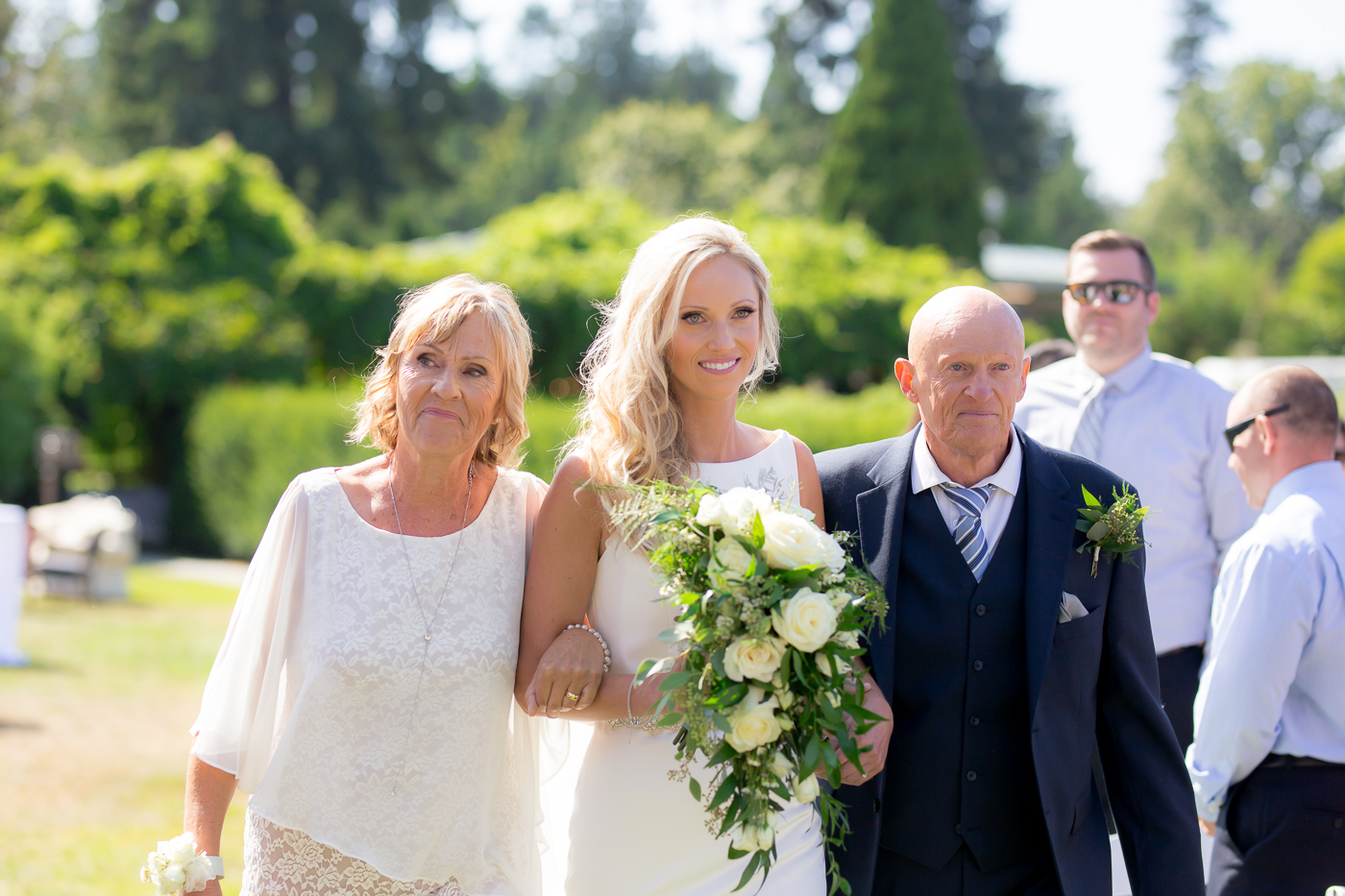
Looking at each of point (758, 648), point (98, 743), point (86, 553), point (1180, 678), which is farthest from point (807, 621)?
point (86, 553)

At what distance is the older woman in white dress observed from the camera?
296cm

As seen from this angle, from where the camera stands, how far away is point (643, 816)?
3.00 meters

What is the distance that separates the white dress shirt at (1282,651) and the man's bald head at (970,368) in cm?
148

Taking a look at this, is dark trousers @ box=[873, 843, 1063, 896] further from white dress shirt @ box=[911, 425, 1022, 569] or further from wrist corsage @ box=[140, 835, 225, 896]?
wrist corsage @ box=[140, 835, 225, 896]

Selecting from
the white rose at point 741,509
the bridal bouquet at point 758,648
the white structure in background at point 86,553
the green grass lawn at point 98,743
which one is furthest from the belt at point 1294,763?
the white structure in background at point 86,553

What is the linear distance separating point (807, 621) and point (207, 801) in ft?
5.48

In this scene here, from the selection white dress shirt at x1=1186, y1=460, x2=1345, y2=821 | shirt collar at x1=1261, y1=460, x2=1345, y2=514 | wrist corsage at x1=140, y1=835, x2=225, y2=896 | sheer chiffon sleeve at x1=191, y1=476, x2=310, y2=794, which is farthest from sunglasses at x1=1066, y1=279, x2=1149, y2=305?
wrist corsage at x1=140, y1=835, x2=225, y2=896

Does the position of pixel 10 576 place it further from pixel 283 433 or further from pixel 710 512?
pixel 710 512

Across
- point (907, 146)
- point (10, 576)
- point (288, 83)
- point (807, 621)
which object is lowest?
point (10, 576)

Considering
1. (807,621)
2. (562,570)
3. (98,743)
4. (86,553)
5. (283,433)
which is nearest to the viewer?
(807,621)

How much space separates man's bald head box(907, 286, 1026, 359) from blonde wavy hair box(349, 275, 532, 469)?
1.07 metres

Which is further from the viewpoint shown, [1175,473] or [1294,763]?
[1175,473]

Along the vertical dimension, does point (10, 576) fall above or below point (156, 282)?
below

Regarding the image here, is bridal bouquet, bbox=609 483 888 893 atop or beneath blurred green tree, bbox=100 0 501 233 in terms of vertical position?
beneath
